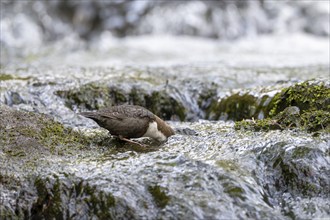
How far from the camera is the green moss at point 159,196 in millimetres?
4312

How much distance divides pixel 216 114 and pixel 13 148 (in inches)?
141

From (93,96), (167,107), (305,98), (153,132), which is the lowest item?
Answer: (167,107)

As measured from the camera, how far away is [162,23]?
1555 centimetres

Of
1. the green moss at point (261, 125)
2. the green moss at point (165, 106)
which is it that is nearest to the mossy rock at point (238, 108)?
the green moss at point (165, 106)

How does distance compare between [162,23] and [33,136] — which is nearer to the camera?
[33,136]

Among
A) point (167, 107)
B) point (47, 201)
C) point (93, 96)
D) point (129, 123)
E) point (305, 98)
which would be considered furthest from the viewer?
point (167, 107)

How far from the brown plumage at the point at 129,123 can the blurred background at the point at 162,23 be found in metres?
7.97

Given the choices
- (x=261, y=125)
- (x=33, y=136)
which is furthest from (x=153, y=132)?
(x=33, y=136)

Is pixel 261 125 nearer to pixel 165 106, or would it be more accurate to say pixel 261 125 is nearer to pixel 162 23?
pixel 165 106

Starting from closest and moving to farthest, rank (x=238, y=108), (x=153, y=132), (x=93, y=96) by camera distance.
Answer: (x=153, y=132)
(x=238, y=108)
(x=93, y=96)

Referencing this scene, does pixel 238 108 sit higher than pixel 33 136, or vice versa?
pixel 33 136

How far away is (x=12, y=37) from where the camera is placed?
46.5ft

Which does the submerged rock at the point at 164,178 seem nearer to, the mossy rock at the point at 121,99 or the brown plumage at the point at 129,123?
the brown plumage at the point at 129,123

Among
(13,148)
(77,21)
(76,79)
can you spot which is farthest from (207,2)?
(13,148)
